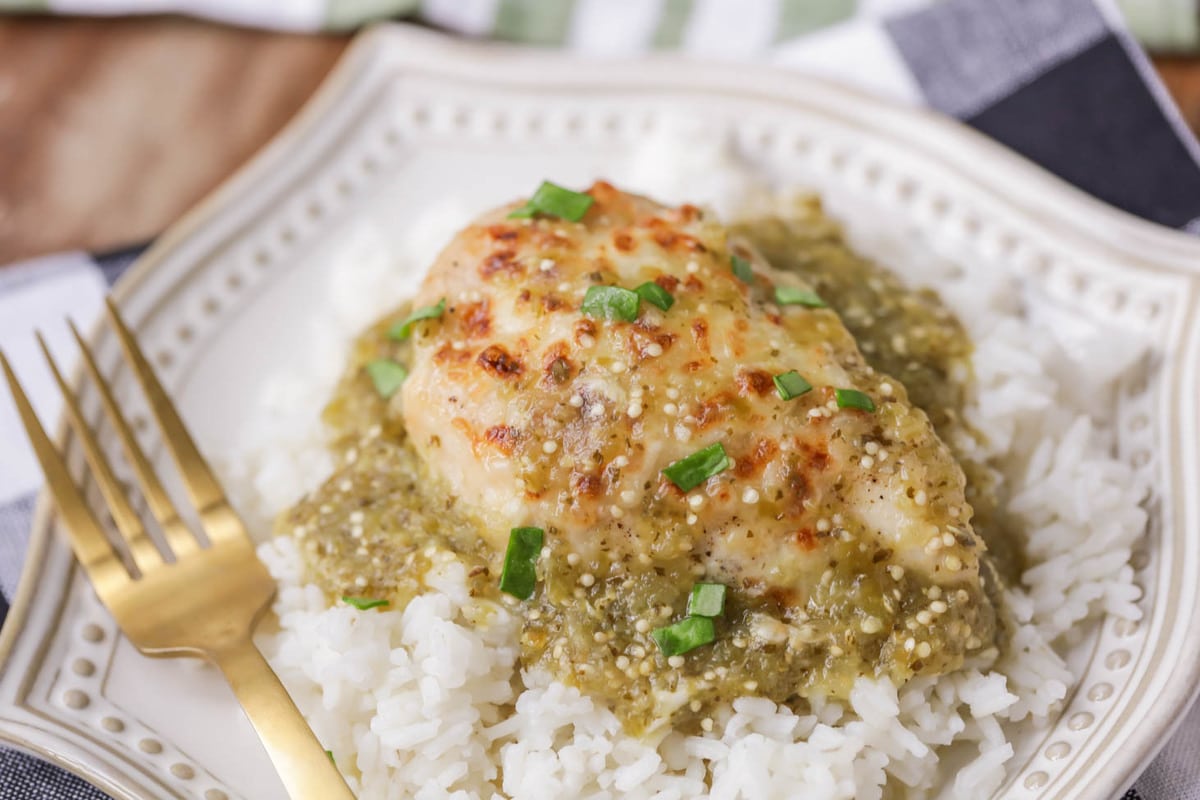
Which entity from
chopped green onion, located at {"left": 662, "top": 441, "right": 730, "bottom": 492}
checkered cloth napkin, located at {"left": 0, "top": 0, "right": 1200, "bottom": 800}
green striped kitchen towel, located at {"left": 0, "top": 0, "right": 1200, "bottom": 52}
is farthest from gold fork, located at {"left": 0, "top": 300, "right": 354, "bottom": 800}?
green striped kitchen towel, located at {"left": 0, "top": 0, "right": 1200, "bottom": 52}

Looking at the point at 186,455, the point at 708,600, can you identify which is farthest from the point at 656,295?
the point at 186,455

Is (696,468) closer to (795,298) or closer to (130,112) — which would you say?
(795,298)

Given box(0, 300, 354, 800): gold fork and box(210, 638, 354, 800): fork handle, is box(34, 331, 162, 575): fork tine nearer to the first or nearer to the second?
box(0, 300, 354, 800): gold fork

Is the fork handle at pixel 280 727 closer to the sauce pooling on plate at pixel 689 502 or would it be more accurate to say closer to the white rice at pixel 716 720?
the white rice at pixel 716 720

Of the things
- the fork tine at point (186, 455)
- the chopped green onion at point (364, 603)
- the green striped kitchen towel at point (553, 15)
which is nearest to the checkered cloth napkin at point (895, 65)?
the green striped kitchen towel at point (553, 15)

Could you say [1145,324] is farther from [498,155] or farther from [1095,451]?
[498,155]

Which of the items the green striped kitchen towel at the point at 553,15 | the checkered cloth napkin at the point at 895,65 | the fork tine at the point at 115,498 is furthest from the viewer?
the green striped kitchen towel at the point at 553,15
